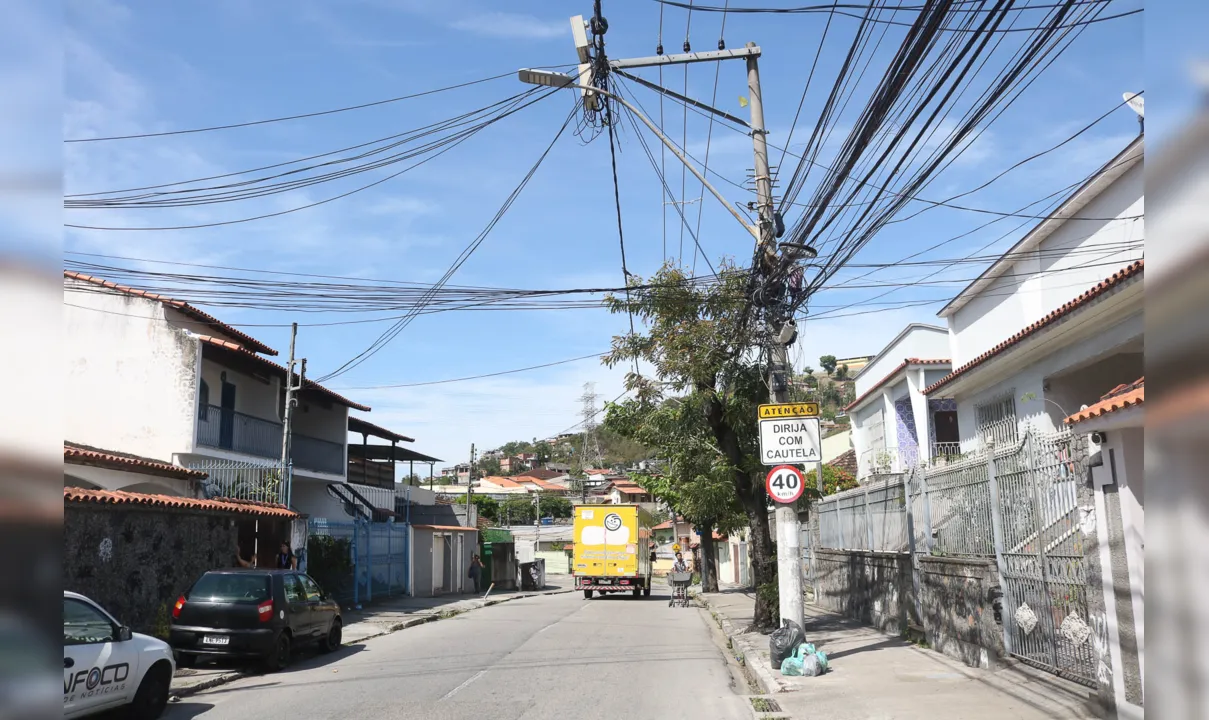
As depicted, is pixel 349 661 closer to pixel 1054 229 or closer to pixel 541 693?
pixel 541 693

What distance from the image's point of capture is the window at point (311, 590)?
50.2 ft

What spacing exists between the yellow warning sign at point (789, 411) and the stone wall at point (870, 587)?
3.74 meters

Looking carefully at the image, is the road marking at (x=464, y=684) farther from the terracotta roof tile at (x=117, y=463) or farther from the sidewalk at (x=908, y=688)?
the terracotta roof tile at (x=117, y=463)

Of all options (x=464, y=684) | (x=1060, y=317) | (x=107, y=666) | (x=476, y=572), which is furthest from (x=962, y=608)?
(x=476, y=572)

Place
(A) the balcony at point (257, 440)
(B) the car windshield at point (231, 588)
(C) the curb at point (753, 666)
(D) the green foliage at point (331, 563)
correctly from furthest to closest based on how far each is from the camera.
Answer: (A) the balcony at point (257, 440) → (D) the green foliage at point (331, 563) → (B) the car windshield at point (231, 588) → (C) the curb at point (753, 666)

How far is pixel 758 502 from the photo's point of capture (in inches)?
655

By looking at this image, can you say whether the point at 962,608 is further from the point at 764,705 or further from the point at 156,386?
the point at 156,386

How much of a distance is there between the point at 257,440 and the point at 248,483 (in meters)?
5.37

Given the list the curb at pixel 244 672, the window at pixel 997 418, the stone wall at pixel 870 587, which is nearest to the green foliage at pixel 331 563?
the curb at pixel 244 672

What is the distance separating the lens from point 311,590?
1566 cm

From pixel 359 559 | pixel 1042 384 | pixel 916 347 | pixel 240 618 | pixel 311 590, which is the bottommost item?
pixel 359 559

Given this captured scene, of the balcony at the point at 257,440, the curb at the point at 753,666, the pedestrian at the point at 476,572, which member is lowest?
the pedestrian at the point at 476,572

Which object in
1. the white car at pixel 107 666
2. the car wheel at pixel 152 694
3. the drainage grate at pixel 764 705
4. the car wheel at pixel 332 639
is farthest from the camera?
the car wheel at pixel 332 639

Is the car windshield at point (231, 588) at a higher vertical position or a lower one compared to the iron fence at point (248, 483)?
lower
